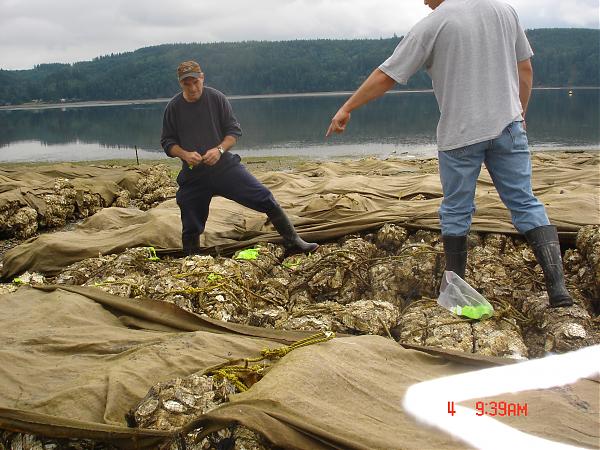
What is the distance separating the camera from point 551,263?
359 cm

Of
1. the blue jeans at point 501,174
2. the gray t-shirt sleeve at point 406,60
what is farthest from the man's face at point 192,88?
the blue jeans at point 501,174

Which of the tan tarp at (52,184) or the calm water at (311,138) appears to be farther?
the calm water at (311,138)

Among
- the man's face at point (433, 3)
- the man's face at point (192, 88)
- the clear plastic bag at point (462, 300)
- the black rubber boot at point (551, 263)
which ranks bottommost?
the clear plastic bag at point (462, 300)

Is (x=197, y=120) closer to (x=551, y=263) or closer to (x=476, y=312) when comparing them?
(x=476, y=312)

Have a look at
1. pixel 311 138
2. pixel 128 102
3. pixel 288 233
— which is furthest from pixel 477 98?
pixel 128 102

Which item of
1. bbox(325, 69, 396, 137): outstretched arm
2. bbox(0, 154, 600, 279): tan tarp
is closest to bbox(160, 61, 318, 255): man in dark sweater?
bbox(0, 154, 600, 279): tan tarp

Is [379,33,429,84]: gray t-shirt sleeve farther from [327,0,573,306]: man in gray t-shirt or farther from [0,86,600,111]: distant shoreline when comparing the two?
[0,86,600,111]: distant shoreline

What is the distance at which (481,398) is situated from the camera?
2432mm

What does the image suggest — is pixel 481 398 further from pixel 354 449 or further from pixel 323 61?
pixel 323 61

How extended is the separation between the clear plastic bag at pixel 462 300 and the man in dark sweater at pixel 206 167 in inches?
86.0

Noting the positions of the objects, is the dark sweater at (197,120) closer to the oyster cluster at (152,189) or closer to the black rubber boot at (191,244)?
the black rubber boot at (191,244)

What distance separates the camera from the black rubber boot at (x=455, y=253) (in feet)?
12.6

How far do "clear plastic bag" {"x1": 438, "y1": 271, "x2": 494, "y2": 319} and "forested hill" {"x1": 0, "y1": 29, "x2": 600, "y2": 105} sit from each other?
11574cm

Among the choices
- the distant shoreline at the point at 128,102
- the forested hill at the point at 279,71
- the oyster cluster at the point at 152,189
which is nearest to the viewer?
the oyster cluster at the point at 152,189
